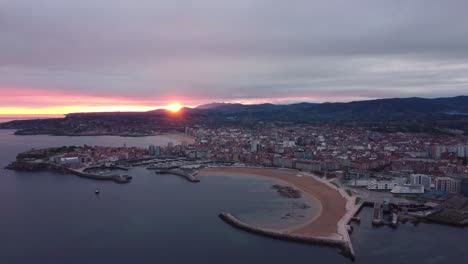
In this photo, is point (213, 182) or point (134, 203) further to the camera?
point (213, 182)

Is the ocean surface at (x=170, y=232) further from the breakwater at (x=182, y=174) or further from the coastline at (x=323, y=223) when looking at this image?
the breakwater at (x=182, y=174)

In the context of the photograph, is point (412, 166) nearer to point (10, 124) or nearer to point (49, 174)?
point (49, 174)

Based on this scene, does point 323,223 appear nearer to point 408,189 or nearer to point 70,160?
point 408,189

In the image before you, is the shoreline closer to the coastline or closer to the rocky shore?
the coastline

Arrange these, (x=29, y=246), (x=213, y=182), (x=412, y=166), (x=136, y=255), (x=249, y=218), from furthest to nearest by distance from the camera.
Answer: (x=412, y=166)
(x=213, y=182)
(x=249, y=218)
(x=29, y=246)
(x=136, y=255)

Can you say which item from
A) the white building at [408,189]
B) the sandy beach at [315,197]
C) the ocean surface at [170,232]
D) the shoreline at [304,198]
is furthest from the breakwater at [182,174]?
the white building at [408,189]

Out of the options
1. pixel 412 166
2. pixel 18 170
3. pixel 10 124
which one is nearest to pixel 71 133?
pixel 10 124

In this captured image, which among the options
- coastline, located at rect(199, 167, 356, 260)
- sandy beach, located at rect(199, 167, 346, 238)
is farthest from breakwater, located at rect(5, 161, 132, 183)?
coastline, located at rect(199, 167, 356, 260)
